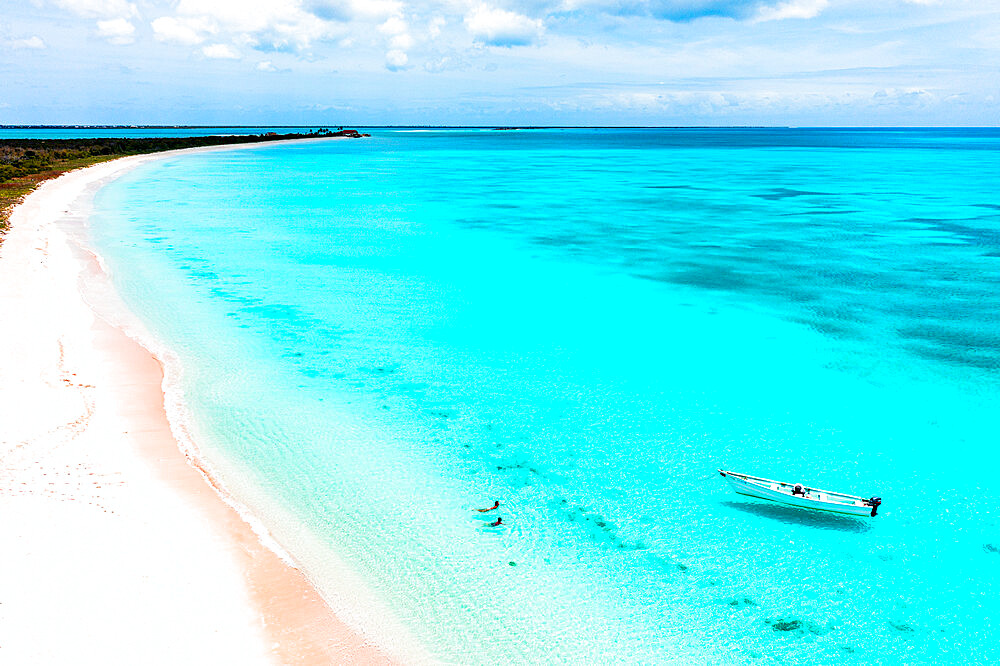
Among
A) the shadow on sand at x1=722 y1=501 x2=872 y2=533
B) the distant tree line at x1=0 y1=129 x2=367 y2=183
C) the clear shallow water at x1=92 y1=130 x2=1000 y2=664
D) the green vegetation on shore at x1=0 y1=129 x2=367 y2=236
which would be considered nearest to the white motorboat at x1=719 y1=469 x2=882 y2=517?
the shadow on sand at x1=722 y1=501 x2=872 y2=533

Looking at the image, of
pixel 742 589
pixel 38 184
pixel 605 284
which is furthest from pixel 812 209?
pixel 38 184

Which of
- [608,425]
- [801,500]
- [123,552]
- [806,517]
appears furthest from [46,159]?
[806,517]

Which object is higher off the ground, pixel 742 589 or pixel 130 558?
pixel 130 558

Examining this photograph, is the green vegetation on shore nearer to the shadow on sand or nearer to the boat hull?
the boat hull

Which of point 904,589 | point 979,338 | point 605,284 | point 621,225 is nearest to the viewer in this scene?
point 904,589

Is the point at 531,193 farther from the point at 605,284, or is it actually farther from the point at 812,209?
the point at 605,284

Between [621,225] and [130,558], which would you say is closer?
[130,558]

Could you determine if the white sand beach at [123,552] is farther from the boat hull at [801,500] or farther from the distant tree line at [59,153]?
the distant tree line at [59,153]
